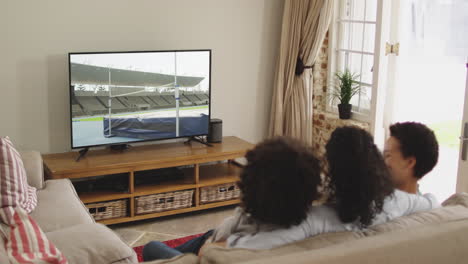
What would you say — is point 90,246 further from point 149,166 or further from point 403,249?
point 403,249

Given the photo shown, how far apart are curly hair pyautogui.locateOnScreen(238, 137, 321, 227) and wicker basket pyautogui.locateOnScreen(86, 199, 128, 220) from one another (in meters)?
2.46

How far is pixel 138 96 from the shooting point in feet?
14.3

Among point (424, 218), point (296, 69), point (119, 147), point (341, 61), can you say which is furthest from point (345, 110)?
point (424, 218)

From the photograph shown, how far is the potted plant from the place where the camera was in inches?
185

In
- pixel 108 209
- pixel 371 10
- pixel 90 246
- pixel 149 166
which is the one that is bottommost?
pixel 108 209

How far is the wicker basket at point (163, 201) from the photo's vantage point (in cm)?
424

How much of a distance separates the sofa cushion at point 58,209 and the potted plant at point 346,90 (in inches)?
89.7

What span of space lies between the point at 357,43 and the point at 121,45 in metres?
1.91

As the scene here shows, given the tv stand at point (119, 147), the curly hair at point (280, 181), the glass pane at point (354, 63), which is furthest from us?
the glass pane at point (354, 63)

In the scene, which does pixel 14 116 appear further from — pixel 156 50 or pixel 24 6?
pixel 156 50

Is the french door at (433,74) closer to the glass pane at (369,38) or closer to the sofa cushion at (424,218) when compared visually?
the glass pane at (369,38)

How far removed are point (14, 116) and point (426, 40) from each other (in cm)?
302

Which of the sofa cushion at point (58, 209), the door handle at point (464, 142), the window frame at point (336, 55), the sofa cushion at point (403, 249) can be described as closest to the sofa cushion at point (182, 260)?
the sofa cushion at point (403, 249)

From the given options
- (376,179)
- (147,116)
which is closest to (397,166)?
(376,179)
